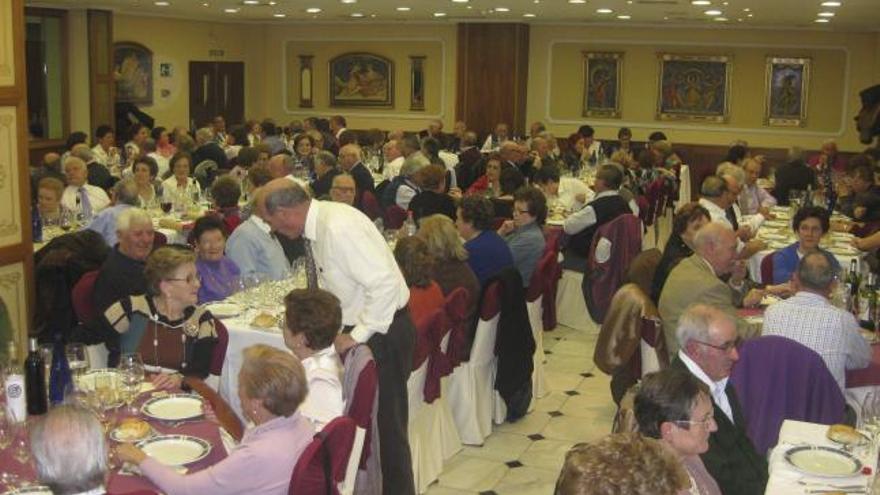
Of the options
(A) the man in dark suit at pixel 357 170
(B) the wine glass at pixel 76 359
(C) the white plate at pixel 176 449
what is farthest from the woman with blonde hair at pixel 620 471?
(A) the man in dark suit at pixel 357 170

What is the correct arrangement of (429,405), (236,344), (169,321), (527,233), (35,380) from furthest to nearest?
(527,233) → (429,405) → (236,344) → (169,321) → (35,380)

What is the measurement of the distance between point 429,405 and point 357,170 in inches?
213

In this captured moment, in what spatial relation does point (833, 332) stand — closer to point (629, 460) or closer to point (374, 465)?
point (374, 465)

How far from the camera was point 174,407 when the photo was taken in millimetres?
4145

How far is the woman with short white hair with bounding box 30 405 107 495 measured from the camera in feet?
9.22

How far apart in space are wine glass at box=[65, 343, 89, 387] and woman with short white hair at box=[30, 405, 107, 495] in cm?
134

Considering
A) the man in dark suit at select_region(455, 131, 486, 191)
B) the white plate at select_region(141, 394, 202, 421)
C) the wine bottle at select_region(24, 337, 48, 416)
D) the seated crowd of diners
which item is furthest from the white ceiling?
the wine bottle at select_region(24, 337, 48, 416)

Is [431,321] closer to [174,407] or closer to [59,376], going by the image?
[174,407]

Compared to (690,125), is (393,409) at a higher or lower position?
lower

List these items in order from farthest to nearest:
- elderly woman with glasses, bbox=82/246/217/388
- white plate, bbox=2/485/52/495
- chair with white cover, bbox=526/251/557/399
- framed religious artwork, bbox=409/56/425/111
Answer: framed religious artwork, bbox=409/56/425/111, chair with white cover, bbox=526/251/557/399, elderly woman with glasses, bbox=82/246/217/388, white plate, bbox=2/485/52/495

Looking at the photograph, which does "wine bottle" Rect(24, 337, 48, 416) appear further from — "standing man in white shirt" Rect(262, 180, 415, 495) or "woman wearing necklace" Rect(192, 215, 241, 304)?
"woman wearing necklace" Rect(192, 215, 241, 304)

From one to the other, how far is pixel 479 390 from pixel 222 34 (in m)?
15.9

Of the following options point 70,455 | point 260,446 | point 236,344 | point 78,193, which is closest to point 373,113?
point 78,193

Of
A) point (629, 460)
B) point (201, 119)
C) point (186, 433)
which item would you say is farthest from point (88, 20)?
point (629, 460)
